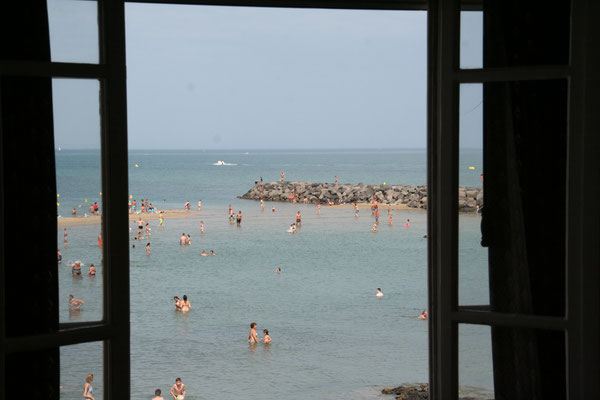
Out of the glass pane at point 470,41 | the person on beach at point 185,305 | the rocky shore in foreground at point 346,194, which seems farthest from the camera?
the rocky shore in foreground at point 346,194

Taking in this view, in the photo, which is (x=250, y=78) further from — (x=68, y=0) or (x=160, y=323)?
(x=68, y=0)

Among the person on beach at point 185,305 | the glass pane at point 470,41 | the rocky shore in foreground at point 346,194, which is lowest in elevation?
the person on beach at point 185,305

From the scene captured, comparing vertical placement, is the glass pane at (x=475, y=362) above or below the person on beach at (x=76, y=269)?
below

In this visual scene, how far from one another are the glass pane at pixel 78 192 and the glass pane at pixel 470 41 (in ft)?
2.37

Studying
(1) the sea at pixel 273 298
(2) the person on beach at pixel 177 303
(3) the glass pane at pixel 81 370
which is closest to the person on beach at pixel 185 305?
(2) the person on beach at pixel 177 303

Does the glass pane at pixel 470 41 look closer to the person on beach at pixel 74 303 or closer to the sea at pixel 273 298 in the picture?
the sea at pixel 273 298

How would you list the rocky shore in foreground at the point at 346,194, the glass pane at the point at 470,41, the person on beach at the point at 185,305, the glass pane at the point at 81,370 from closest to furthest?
the glass pane at the point at 81,370, the glass pane at the point at 470,41, the person on beach at the point at 185,305, the rocky shore in foreground at the point at 346,194

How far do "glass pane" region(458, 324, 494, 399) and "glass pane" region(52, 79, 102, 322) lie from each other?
0.72 metres

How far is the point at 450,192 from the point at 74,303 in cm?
77

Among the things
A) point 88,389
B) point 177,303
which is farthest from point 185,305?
point 88,389

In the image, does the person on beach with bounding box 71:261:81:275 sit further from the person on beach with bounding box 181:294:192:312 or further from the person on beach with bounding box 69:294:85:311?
the person on beach with bounding box 181:294:192:312

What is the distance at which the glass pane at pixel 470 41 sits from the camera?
1488mm

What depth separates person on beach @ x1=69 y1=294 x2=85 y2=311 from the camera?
4.61 feet

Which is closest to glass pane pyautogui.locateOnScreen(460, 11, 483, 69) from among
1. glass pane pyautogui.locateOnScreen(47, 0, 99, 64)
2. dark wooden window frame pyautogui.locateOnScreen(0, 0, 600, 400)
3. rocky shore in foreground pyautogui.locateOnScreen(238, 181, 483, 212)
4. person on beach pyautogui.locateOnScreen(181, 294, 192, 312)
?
dark wooden window frame pyautogui.locateOnScreen(0, 0, 600, 400)
